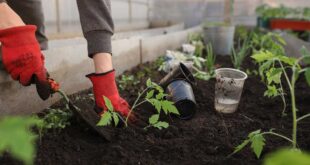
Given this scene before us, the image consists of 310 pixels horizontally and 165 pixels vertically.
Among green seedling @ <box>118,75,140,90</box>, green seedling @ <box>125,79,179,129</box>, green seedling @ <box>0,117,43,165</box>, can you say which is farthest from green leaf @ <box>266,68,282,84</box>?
green seedling @ <box>118,75,140,90</box>

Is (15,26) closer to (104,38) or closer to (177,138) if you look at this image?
(104,38)

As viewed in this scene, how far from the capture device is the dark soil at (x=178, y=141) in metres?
1.24

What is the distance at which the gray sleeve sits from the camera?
1635mm

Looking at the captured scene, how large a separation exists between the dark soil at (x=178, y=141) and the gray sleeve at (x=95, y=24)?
0.96 feet

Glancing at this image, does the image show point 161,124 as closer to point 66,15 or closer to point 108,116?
point 108,116

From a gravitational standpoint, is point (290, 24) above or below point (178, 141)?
above

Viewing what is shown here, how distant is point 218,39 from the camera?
3.73 m

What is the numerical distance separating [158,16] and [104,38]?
230 inches

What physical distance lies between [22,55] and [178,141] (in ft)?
2.52

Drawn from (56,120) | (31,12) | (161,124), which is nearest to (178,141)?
(161,124)

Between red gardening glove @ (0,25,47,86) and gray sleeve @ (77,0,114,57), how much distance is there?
0.90 ft

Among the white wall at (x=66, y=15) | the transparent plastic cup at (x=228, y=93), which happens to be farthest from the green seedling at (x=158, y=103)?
the white wall at (x=66, y=15)

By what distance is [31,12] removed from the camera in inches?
78.8

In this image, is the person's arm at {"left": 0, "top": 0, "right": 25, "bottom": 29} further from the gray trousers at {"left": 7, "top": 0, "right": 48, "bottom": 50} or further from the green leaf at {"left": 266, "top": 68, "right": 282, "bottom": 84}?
the green leaf at {"left": 266, "top": 68, "right": 282, "bottom": 84}
